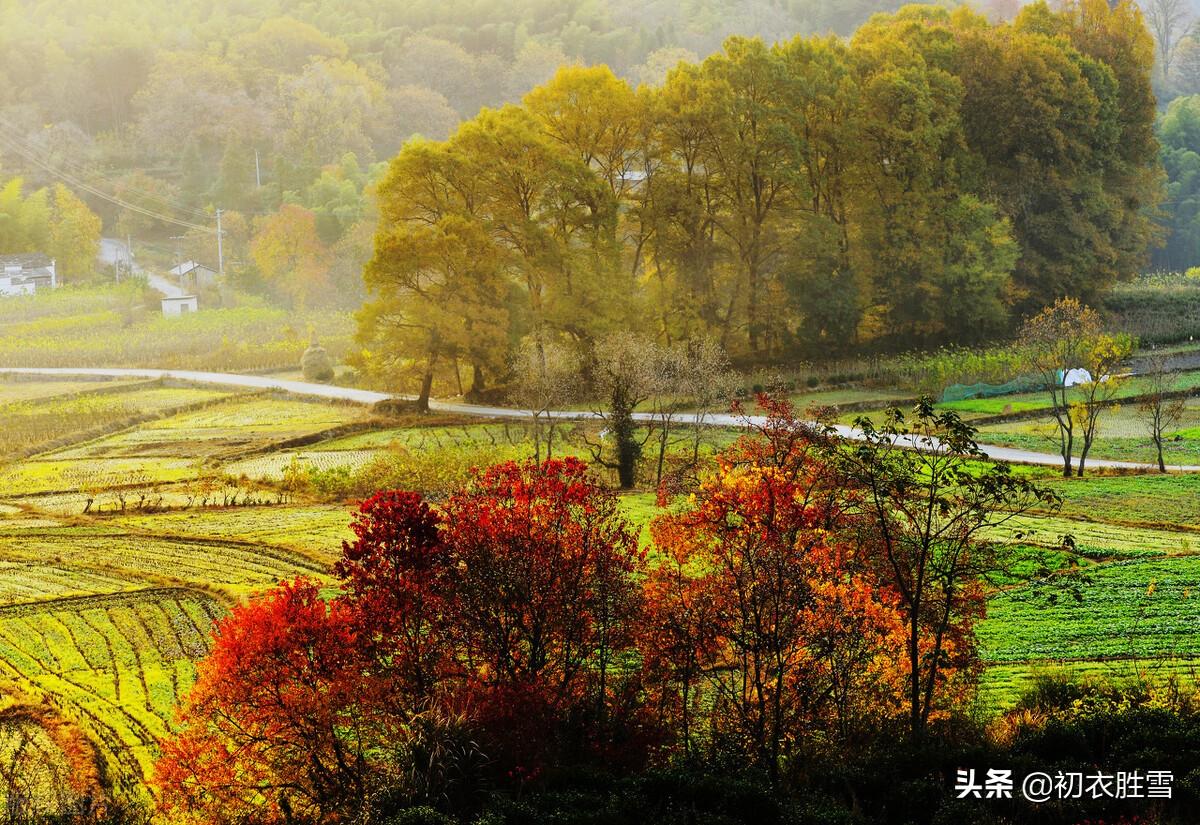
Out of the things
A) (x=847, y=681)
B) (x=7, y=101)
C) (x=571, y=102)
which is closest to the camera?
(x=847, y=681)

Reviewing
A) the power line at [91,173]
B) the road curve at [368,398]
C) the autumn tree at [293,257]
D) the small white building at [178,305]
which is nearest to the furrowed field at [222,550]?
the road curve at [368,398]

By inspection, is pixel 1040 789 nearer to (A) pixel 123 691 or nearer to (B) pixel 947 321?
(A) pixel 123 691

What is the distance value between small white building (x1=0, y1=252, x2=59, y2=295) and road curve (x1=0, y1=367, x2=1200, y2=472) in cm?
700

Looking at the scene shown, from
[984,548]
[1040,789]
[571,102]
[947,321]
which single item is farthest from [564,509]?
[947,321]

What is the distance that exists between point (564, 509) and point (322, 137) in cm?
5446

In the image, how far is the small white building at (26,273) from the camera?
45219 millimetres

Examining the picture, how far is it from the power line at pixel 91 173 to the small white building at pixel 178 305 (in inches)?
413

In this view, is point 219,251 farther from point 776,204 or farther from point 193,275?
point 776,204

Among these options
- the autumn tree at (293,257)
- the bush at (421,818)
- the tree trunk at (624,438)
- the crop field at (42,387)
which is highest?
the autumn tree at (293,257)

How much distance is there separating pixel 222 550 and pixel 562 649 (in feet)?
30.5

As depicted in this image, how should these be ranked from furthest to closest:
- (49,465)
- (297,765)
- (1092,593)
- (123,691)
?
(49,465)
(1092,593)
(123,691)
(297,765)

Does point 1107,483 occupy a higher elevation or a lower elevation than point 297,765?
higher

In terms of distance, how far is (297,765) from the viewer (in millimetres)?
11680

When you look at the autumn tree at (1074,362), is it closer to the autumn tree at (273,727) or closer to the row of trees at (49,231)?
the autumn tree at (273,727)
